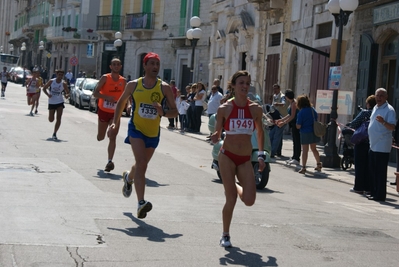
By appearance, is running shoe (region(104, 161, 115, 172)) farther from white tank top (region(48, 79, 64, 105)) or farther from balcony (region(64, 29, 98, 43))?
balcony (region(64, 29, 98, 43))

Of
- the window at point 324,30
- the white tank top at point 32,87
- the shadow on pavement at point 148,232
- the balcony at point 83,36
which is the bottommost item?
the shadow on pavement at point 148,232

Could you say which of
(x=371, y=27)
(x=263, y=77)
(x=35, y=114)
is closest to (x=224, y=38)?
(x=263, y=77)

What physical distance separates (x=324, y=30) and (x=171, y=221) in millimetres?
18727

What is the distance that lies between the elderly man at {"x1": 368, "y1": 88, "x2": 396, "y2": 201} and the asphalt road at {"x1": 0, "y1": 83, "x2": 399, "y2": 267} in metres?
0.36

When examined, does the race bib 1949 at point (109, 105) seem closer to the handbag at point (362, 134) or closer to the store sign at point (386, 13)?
the handbag at point (362, 134)

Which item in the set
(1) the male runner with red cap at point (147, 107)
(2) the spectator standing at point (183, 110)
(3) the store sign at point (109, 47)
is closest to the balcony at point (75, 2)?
(3) the store sign at point (109, 47)

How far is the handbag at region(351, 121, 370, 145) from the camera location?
13477mm

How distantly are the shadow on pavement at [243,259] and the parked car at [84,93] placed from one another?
3040 centimetres

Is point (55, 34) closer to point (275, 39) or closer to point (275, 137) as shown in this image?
point (275, 39)

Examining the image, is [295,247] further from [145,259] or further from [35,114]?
[35,114]

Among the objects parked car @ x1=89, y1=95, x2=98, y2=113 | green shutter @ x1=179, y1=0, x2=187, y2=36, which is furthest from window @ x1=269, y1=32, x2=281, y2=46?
green shutter @ x1=179, y1=0, x2=187, y2=36

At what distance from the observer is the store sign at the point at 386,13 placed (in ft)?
66.6

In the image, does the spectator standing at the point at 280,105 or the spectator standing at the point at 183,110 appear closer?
the spectator standing at the point at 280,105

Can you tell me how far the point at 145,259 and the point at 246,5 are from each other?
28939mm
